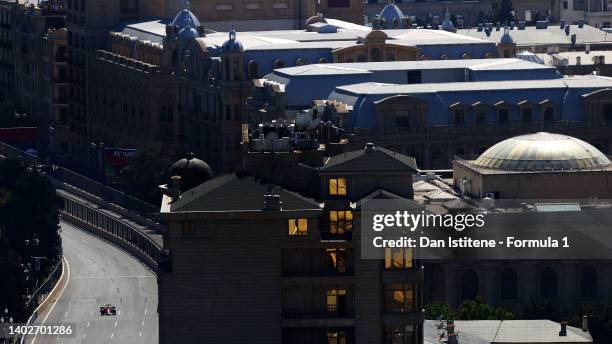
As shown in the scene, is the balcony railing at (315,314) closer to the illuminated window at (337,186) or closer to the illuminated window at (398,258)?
the illuminated window at (398,258)

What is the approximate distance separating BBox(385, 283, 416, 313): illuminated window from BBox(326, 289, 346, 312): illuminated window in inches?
79.9

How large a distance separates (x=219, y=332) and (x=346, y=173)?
31.4 ft

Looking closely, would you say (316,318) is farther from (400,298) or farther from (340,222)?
(340,222)

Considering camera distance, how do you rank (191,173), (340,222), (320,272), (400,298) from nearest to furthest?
(320,272)
(400,298)
(340,222)
(191,173)

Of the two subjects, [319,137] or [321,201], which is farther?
[319,137]

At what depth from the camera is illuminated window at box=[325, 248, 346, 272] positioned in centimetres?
15450

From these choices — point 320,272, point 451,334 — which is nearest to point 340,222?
point 320,272

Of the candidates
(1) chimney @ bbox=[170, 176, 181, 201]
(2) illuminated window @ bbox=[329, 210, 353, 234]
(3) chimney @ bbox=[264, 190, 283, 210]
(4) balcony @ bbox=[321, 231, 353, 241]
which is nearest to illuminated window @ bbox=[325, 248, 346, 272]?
(4) balcony @ bbox=[321, 231, 353, 241]

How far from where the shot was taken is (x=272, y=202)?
15488 cm

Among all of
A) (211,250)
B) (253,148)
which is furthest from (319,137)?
(211,250)

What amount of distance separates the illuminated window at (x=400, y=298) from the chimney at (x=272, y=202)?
6.27 metres

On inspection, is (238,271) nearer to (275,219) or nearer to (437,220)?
(275,219)

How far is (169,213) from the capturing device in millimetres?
154625

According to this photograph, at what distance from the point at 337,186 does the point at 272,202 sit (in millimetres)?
4206
